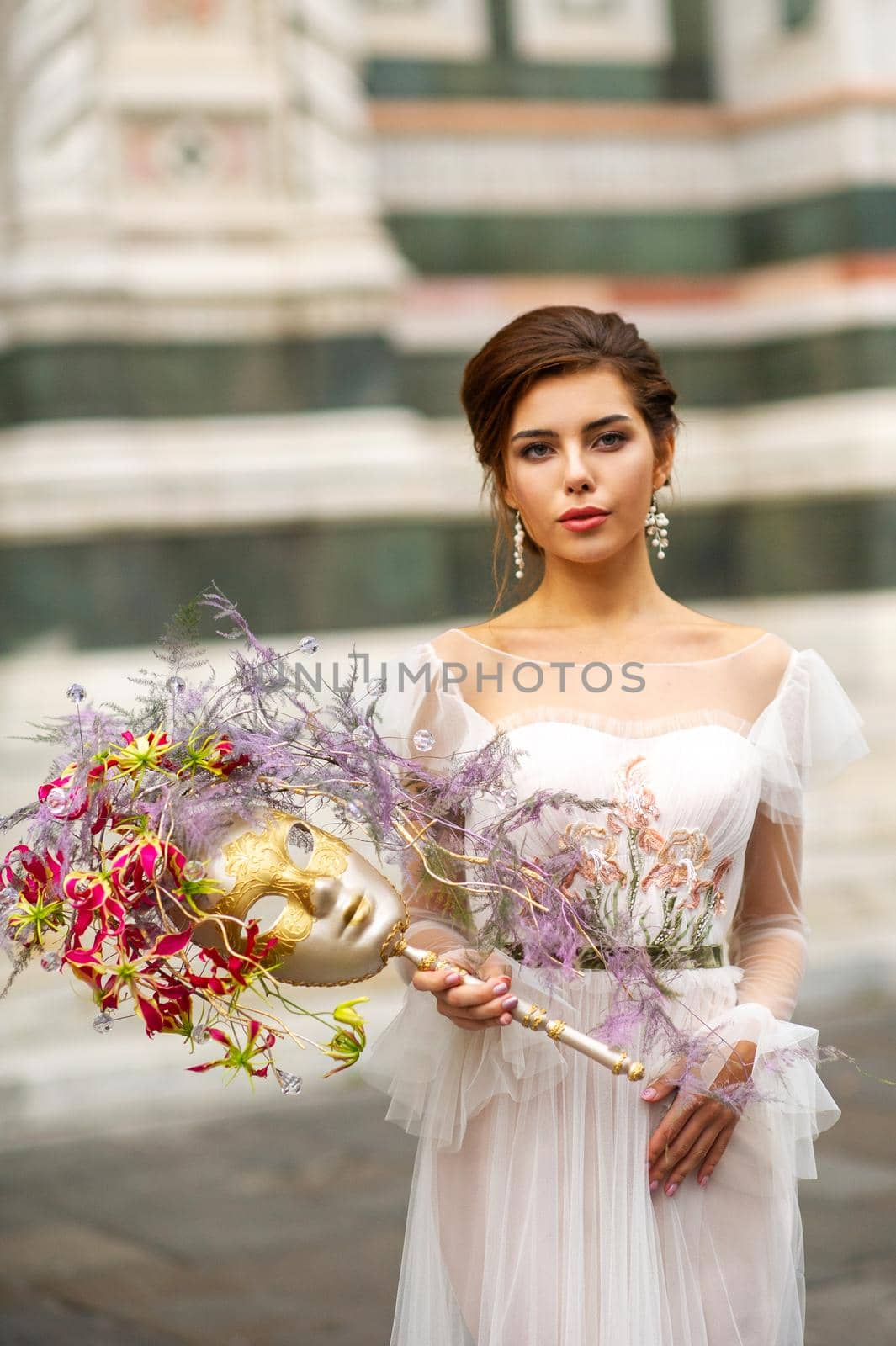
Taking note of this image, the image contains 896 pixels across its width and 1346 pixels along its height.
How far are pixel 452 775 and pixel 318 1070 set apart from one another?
3.66 metres

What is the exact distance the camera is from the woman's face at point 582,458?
2188 millimetres

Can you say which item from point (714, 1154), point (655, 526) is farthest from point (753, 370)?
point (714, 1154)

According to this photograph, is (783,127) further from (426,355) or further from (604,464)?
(604,464)

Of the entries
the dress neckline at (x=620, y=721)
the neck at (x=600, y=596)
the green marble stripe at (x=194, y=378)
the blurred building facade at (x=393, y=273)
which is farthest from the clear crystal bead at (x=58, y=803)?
the green marble stripe at (x=194, y=378)

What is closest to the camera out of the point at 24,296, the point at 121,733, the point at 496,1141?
the point at 121,733

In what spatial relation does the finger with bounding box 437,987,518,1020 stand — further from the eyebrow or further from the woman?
the eyebrow

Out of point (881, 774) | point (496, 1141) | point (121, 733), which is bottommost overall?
point (496, 1141)

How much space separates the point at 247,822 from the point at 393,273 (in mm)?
5281

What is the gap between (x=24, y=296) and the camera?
6.59m

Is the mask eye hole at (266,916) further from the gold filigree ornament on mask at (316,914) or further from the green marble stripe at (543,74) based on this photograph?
the green marble stripe at (543,74)

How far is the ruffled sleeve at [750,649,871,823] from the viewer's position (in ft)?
7.34

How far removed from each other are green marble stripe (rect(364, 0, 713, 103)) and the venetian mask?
19.2 feet

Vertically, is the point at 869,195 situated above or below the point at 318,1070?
above

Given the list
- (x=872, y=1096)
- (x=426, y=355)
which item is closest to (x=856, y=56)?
(x=426, y=355)
